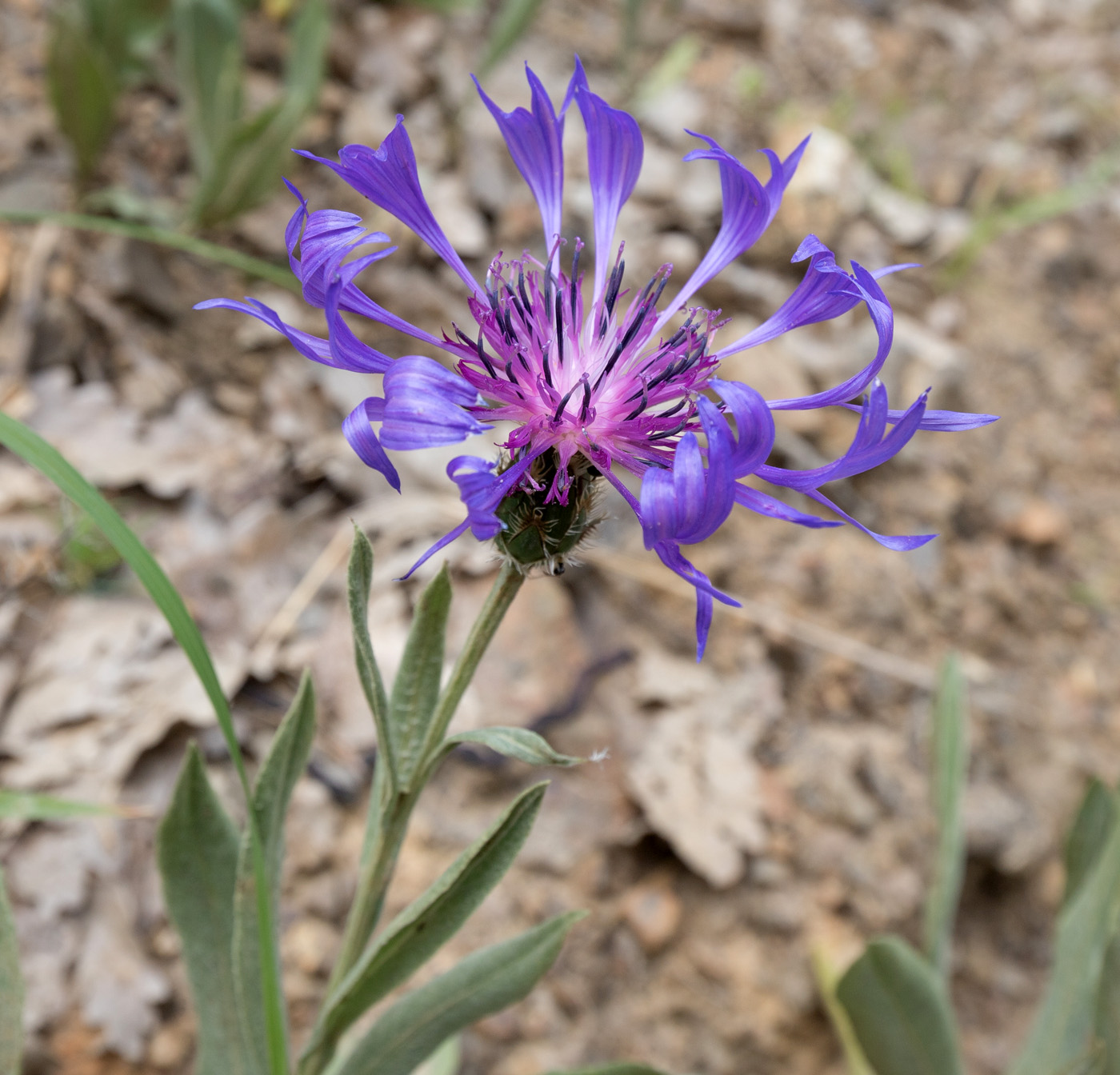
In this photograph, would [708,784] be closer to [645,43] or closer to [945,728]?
[945,728]

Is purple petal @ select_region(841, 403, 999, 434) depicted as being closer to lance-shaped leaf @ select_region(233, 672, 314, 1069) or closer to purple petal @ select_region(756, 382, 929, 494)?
purple petal @ select_region(756, 382, 929, 494)

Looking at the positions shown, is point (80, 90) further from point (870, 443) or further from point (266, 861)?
point (870, 443)

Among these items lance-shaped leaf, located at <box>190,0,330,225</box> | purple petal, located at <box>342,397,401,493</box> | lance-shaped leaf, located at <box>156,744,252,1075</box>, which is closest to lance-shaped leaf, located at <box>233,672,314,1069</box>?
lance-shaped leaf, located at <box>156,744,252,1075</box>

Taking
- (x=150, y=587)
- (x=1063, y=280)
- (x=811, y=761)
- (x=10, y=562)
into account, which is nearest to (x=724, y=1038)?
(x=811, y=761)

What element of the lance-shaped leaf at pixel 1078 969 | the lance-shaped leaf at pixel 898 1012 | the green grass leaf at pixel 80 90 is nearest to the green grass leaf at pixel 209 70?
the green grass leaf at pixel 80 90

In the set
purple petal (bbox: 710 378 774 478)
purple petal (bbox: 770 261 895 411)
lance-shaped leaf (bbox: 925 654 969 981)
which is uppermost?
purple petal (bbox: 770 261 895 411)

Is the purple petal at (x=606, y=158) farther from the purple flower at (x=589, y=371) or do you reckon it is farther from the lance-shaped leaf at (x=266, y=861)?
the lance-shaped leaf at (x=266, y=861)

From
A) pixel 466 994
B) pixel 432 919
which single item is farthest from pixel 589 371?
pixel 466 994
